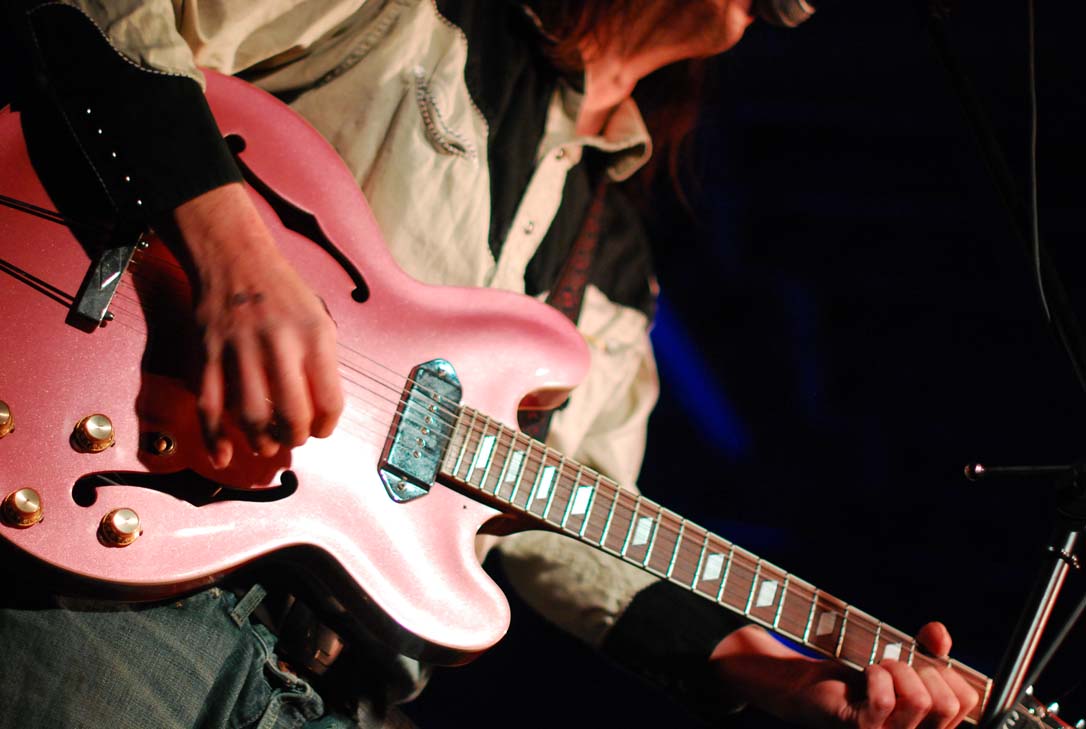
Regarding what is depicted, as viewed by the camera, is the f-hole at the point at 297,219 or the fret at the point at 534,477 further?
the fret at the point at 534,477

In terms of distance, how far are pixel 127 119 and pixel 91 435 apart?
37 centimetres

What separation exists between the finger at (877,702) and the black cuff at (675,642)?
0.83 feet

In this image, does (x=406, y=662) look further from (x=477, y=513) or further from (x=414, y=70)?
(x=414, y=70)

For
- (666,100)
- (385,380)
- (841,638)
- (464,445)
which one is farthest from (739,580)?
(666,100)

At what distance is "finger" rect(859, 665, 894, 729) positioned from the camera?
1278mm

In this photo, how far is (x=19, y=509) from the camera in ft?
2.61

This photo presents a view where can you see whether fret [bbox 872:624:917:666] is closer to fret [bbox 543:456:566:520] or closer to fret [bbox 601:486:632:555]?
fret [bbox 601:486:632:555]

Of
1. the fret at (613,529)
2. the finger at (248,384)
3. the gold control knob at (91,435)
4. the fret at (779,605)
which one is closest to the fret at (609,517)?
the fret at (613,529)

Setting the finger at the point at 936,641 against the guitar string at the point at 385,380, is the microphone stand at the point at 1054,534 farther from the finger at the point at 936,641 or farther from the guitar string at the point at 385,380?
the guitar string at the point at 385,380

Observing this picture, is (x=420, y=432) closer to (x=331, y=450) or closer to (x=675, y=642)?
(x=331, y=450)

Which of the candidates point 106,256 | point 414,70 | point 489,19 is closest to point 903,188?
point 489,19

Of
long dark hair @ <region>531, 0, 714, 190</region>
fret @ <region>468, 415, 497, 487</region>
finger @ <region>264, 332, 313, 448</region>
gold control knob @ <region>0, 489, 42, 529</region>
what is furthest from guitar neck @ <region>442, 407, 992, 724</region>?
long dark hair @ <region>531, 0, 714, 190</region>

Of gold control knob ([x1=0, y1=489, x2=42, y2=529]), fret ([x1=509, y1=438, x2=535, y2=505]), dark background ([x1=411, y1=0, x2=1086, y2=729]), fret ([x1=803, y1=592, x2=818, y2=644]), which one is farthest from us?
dark background ([x1=411, y1=0, x2=1086, y2=729])

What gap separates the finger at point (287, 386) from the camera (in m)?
0.83
